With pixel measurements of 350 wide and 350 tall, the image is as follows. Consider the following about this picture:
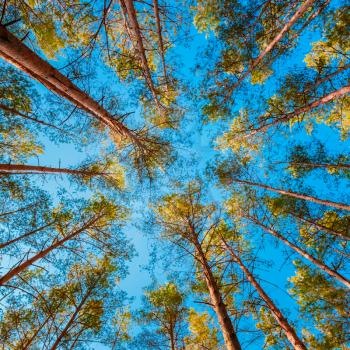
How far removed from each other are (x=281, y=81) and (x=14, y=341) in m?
11.7

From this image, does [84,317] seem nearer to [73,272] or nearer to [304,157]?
[73,272]

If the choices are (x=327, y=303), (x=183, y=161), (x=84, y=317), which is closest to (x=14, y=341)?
(x=84, y=317)

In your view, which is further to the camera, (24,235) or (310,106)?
(24,235)

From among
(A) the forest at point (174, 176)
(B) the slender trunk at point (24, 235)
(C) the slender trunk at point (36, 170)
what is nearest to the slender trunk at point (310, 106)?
(A) the forest at point (174, 176)

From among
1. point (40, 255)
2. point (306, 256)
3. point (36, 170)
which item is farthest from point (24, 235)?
point (306, 256)

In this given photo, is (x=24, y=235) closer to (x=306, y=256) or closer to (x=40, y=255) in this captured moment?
(x=40, y=255)

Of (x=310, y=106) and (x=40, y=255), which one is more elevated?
(x=310, y=106)

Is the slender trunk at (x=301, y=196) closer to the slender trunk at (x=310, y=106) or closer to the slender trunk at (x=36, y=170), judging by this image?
the slender trunk at (x=310, y=106)

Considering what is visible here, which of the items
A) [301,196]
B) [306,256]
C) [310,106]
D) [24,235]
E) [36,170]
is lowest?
[24,235]

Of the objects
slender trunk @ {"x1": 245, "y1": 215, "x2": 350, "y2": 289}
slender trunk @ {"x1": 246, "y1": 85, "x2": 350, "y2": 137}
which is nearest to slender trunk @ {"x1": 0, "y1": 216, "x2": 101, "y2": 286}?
slender trunk @ {"x1": 245, "y1": 215, "x2": 350, "y2": 289}

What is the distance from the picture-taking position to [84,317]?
7551 mm

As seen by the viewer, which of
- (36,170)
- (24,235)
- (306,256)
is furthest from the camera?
(306,256)

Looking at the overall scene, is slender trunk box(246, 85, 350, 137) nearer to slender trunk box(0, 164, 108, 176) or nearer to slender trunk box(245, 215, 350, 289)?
slender trunk box(245, 215, 350, 289)

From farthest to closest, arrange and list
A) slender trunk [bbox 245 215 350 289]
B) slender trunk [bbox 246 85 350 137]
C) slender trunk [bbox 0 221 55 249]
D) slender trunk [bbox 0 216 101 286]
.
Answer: slender trunk [bbox 245 215 350 289] < slender trunk [bbox 0 221 55 249] < slender trunk [bbox 246 85 350 137] < slender trunk [bbox 0 216 101 286]
